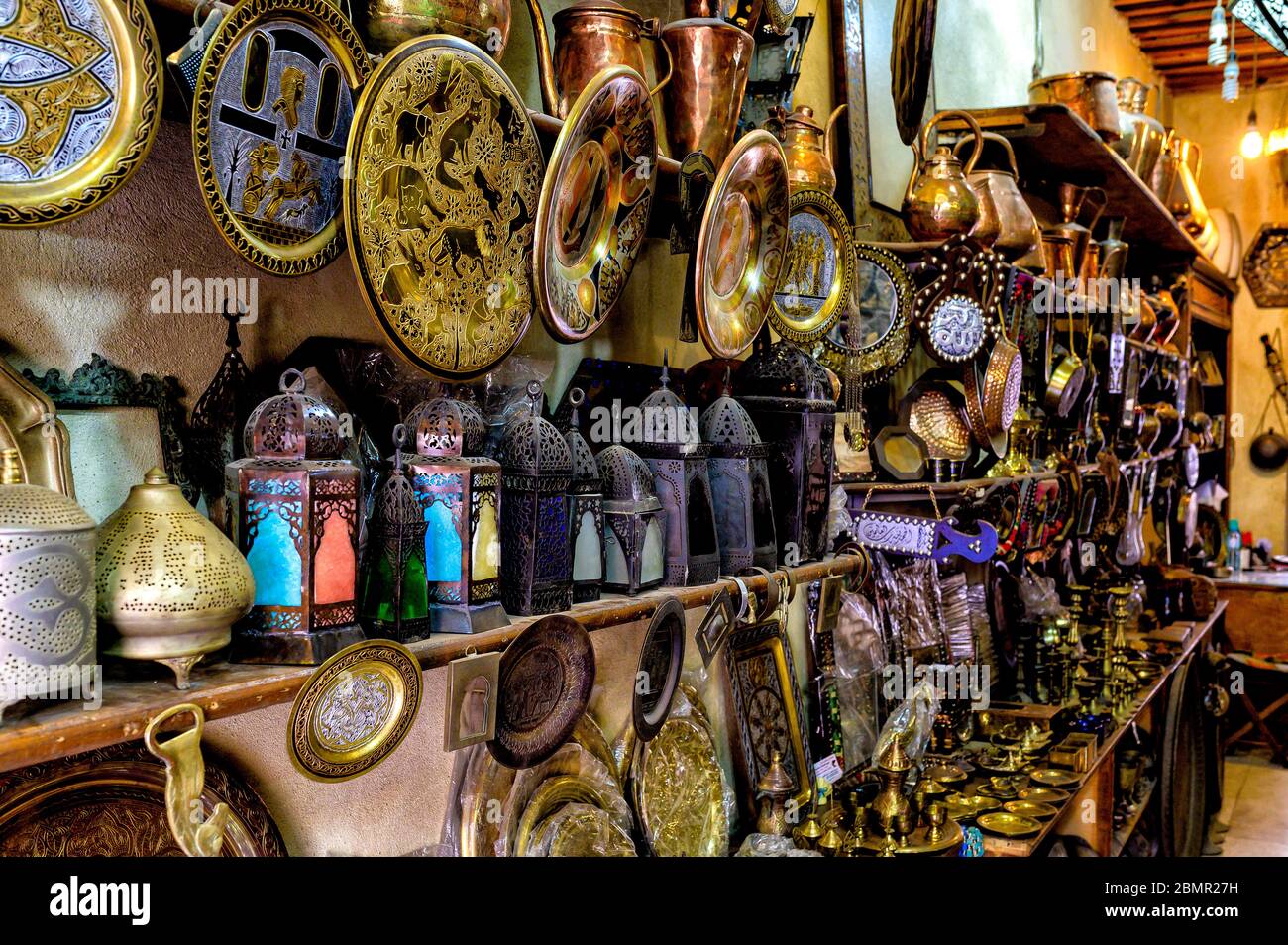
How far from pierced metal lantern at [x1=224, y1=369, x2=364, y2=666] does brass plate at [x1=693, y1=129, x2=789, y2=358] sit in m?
0.75

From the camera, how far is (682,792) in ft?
6.16

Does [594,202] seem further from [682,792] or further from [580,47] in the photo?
[682,792]

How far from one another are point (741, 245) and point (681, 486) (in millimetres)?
477

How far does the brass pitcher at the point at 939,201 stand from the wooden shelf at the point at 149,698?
68.8 inches

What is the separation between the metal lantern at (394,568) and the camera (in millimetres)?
1146

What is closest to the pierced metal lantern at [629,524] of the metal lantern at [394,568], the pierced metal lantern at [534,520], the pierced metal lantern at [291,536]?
the pierced metal lantern at [534,520]

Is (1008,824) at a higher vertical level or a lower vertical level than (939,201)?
lower

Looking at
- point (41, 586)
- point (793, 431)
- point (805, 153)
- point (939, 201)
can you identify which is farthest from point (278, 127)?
point (939, 201)

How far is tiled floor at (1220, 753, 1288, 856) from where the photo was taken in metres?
4.65

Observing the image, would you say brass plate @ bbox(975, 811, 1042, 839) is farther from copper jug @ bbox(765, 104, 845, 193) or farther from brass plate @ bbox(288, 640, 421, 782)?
brass plate @ bbox(288, 640, 421, 782)

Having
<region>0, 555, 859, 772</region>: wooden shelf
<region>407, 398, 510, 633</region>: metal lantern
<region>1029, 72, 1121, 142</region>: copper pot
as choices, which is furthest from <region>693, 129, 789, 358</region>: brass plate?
<region>1029, 72, 1121, 142</region>: copper pot

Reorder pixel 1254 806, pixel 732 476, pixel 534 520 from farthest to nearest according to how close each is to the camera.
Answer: pixel 1254 806, pixel 732 476, pixel 534 520

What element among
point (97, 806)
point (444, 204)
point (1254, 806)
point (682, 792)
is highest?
point (444, 204)
